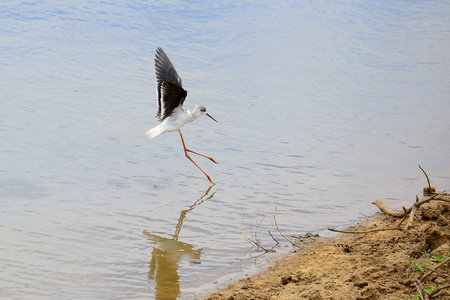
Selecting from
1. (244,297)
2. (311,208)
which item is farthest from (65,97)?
(244,297)

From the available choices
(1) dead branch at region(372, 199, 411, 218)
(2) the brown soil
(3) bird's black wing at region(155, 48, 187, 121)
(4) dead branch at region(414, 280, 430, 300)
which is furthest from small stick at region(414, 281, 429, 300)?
(3) bird's black wing at region(155, 48, 187, 121)

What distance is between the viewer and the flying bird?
841 centimetres

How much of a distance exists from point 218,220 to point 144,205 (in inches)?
32.7

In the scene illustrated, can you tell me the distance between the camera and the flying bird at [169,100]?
27.6 feet

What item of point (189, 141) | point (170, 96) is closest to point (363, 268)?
point (170, 96)

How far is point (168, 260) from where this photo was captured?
6117 mm

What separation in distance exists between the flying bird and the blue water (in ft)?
1.41

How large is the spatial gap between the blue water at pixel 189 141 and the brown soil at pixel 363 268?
0.41m

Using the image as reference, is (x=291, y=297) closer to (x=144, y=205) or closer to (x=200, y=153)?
(x=144, y=205)

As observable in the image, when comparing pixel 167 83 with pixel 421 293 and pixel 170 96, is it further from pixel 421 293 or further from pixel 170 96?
pixel 421 293

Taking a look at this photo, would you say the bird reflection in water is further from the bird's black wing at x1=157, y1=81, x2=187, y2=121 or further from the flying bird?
the bird's black wing at x1=157, y1=81, x2=187, y2=121

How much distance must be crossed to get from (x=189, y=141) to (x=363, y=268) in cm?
494

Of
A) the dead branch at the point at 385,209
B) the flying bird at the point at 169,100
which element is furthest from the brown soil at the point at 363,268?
the flying bird at the point at 169,100

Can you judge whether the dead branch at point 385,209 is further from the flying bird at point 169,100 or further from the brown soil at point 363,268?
the flying bird at point 169,100
